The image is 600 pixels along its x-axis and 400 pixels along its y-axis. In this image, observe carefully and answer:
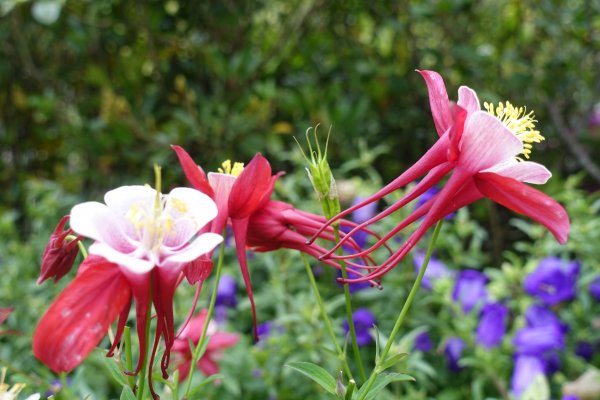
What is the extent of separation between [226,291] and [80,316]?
0.91 metres

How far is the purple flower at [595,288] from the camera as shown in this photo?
3.82ft

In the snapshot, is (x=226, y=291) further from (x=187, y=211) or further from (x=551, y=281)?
(x=187, y=211)

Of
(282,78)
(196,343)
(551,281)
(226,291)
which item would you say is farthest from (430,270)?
(282,78)

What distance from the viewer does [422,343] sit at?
1.21 meters

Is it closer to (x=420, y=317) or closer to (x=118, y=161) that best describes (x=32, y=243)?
(x=118, y=161)

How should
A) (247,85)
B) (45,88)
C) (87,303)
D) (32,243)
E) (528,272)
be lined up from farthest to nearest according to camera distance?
(45,88)
(247,85)
(32,243)
(528,272)
(87,303)

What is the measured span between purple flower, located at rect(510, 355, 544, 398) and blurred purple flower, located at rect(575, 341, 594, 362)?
0.18 metres

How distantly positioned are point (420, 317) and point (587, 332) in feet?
0.87

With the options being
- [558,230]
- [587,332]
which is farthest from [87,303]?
[587,332]

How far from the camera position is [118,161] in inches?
79.8

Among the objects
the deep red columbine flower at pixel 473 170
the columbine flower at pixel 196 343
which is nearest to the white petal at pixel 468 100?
the deep red columbine flower at pixel 473 170

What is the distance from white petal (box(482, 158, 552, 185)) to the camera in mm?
484

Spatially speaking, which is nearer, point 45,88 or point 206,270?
point 206,270

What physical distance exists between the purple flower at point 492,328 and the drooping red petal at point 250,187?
677 millimetres
